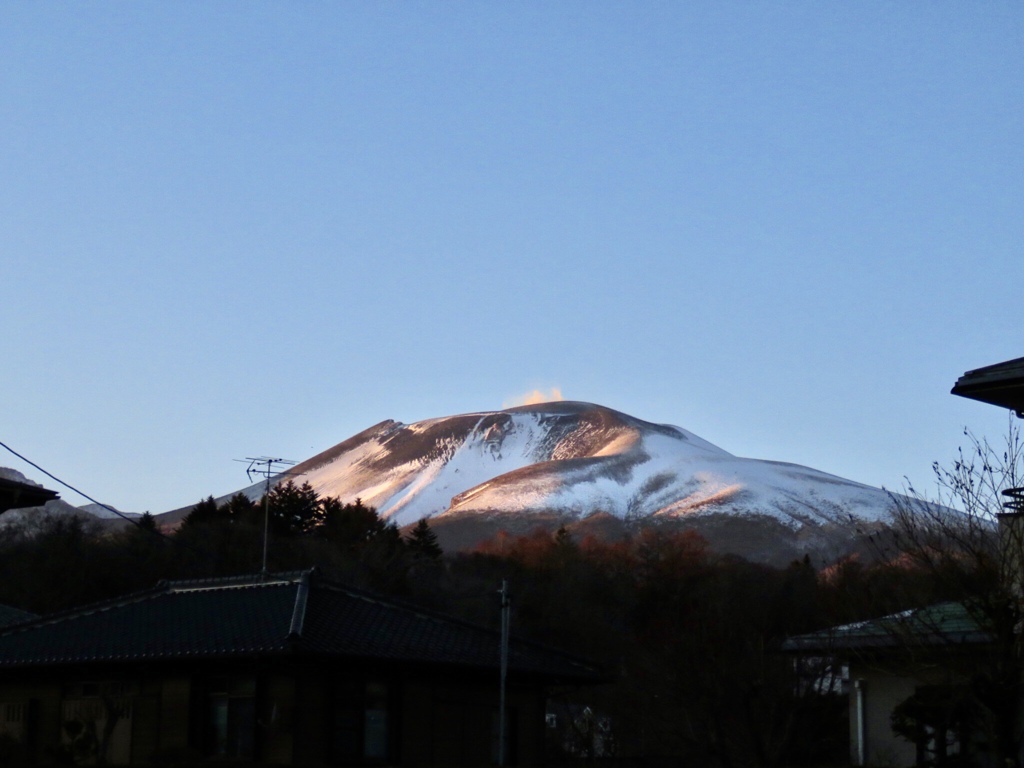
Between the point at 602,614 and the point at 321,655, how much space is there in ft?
139

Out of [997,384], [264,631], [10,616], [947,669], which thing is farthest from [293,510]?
[997,384]

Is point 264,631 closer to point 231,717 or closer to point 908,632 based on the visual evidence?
point 231,717

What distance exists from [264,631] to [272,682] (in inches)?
37.1

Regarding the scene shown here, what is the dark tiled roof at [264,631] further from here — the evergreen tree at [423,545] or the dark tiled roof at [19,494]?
the evergreen tree at [423,545]

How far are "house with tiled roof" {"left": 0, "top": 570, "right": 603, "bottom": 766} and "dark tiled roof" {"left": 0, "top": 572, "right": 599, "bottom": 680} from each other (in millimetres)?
42

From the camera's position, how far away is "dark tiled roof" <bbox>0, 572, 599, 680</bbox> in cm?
2161

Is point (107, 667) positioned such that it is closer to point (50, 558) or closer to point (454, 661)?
point (454, 661)

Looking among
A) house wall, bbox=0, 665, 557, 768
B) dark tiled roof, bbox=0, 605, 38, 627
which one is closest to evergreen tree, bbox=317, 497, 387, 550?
dark tiled roof, bbox=0, 605, 38, 627

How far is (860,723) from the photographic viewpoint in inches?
753

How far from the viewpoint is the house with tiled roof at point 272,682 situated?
21125 millimetres

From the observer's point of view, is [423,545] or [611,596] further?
[423,545]

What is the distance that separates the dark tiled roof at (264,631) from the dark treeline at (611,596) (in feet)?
9.55

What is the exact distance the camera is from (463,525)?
180 m

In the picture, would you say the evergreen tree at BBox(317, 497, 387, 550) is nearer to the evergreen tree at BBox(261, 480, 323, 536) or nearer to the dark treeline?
the dark treeline
